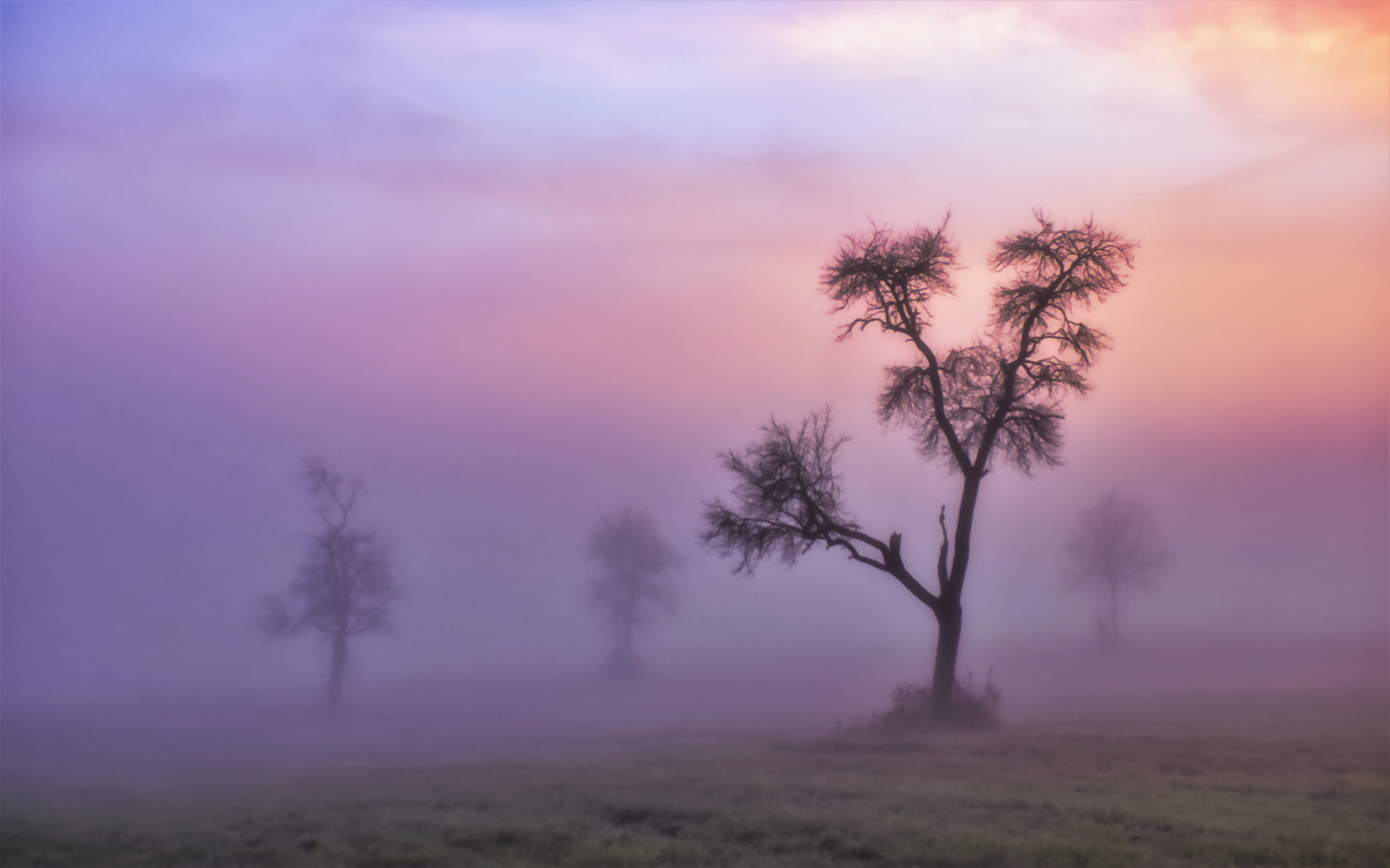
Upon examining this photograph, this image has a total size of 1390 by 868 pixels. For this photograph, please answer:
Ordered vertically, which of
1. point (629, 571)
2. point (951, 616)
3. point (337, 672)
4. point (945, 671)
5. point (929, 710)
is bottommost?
point (337, 672)

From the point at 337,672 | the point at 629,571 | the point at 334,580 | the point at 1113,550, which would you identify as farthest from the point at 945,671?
the point at 1113,550

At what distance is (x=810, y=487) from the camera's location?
28812mm

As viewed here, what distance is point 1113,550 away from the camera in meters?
Answer: 71.4

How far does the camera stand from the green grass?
1277 centimetres

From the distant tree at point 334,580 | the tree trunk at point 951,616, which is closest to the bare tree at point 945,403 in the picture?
the tree trunk at point 951,616

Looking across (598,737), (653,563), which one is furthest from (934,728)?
(653,563)

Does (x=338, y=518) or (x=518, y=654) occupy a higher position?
(x=338, y=518)

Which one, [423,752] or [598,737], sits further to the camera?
[598,737]

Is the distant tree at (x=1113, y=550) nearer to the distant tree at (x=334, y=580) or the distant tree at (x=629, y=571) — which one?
the distant tree at (x=629, y=571)

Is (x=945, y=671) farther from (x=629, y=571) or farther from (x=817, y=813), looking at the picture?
(x=629, y=571)

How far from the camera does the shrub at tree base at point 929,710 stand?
2705 centimetres

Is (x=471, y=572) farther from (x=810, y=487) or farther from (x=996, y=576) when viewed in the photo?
(x=810, y=487)

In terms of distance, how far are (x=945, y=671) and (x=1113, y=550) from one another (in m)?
50.3

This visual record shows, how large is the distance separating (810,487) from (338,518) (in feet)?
123
